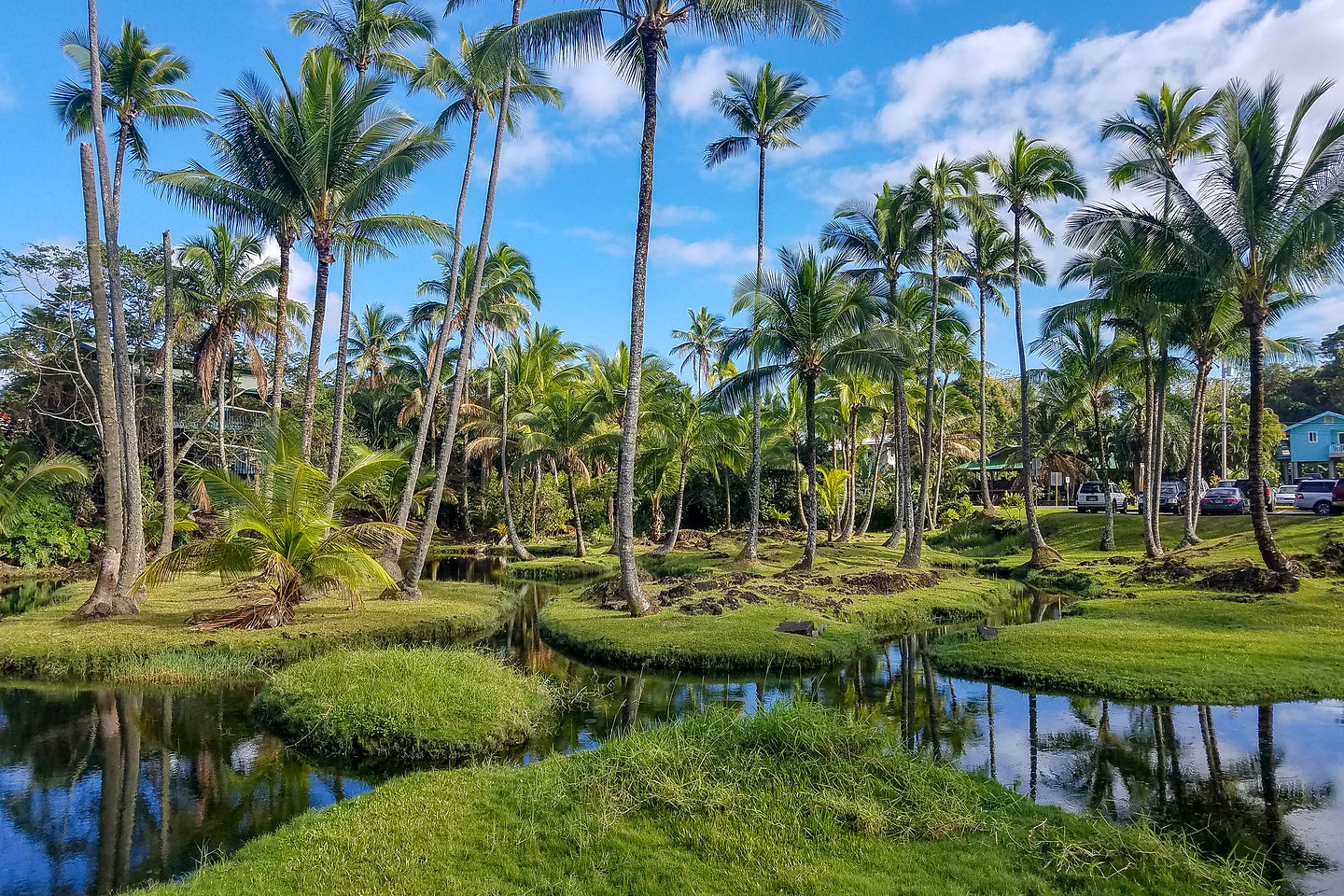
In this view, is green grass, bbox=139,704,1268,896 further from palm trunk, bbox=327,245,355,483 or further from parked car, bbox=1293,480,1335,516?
parked car, bbox=1293,480,1335,516

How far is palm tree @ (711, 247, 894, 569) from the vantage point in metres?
21.5

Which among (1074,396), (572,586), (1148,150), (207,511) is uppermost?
(1148,150)

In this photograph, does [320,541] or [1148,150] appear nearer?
[320,541]

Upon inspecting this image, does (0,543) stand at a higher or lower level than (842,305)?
lower

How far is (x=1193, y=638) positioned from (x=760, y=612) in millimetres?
8376

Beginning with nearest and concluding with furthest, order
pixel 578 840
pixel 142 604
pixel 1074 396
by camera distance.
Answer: pixel 578 840 < pixel 142 604 < pixel 1074 396

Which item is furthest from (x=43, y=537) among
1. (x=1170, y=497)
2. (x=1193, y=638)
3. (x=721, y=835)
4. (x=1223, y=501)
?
(x=1170, y=497)

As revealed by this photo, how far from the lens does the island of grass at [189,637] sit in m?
12.1

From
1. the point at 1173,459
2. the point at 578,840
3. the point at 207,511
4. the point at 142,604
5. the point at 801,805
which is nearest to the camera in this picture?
the point at 578,840

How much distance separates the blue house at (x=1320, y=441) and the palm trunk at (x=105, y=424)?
58993 millimetres

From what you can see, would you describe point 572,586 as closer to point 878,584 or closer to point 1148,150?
point 878,584

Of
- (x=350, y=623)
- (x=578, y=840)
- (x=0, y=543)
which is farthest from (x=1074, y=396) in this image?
(x=0, y=543)

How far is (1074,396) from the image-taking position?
107ft

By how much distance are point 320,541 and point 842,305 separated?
15399 millimetres
